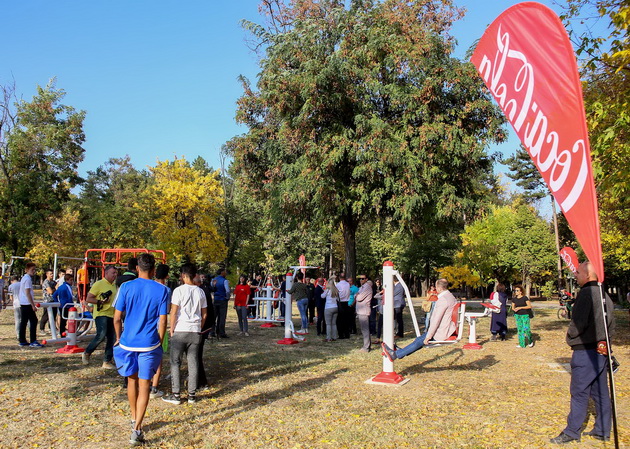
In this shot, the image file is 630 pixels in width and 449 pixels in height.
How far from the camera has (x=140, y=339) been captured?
4914 mm

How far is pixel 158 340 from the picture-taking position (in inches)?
198

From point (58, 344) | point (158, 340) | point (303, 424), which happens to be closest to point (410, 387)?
point (303, 424)

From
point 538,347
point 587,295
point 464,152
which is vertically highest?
point 464,152

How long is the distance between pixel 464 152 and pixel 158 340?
14.9 m

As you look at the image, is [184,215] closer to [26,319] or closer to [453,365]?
[26,319]

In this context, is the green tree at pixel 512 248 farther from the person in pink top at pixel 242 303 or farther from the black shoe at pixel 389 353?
the black shoe at pixel 389 353

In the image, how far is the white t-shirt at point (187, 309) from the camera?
254 inches

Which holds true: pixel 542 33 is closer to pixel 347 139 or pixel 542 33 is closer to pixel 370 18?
pixel 347 139

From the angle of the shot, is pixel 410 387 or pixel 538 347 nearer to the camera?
pixel 410 387

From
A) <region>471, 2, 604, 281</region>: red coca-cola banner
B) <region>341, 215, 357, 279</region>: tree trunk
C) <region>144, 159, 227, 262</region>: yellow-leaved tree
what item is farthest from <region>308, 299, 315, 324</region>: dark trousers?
<region>144, 159, 227, 262</region>: yellow-leaved tree

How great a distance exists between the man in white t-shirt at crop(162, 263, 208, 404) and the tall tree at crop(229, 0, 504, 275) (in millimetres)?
11838

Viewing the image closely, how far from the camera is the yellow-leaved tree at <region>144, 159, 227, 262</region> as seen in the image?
35.9 meters

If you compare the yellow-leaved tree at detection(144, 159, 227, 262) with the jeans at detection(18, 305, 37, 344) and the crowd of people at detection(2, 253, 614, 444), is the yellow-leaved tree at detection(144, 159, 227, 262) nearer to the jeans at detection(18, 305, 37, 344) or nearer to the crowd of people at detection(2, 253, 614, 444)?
the jeans at detection(18, 305, 37, 344)

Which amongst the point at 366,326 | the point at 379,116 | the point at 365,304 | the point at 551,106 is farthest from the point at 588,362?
the point at 379,116
